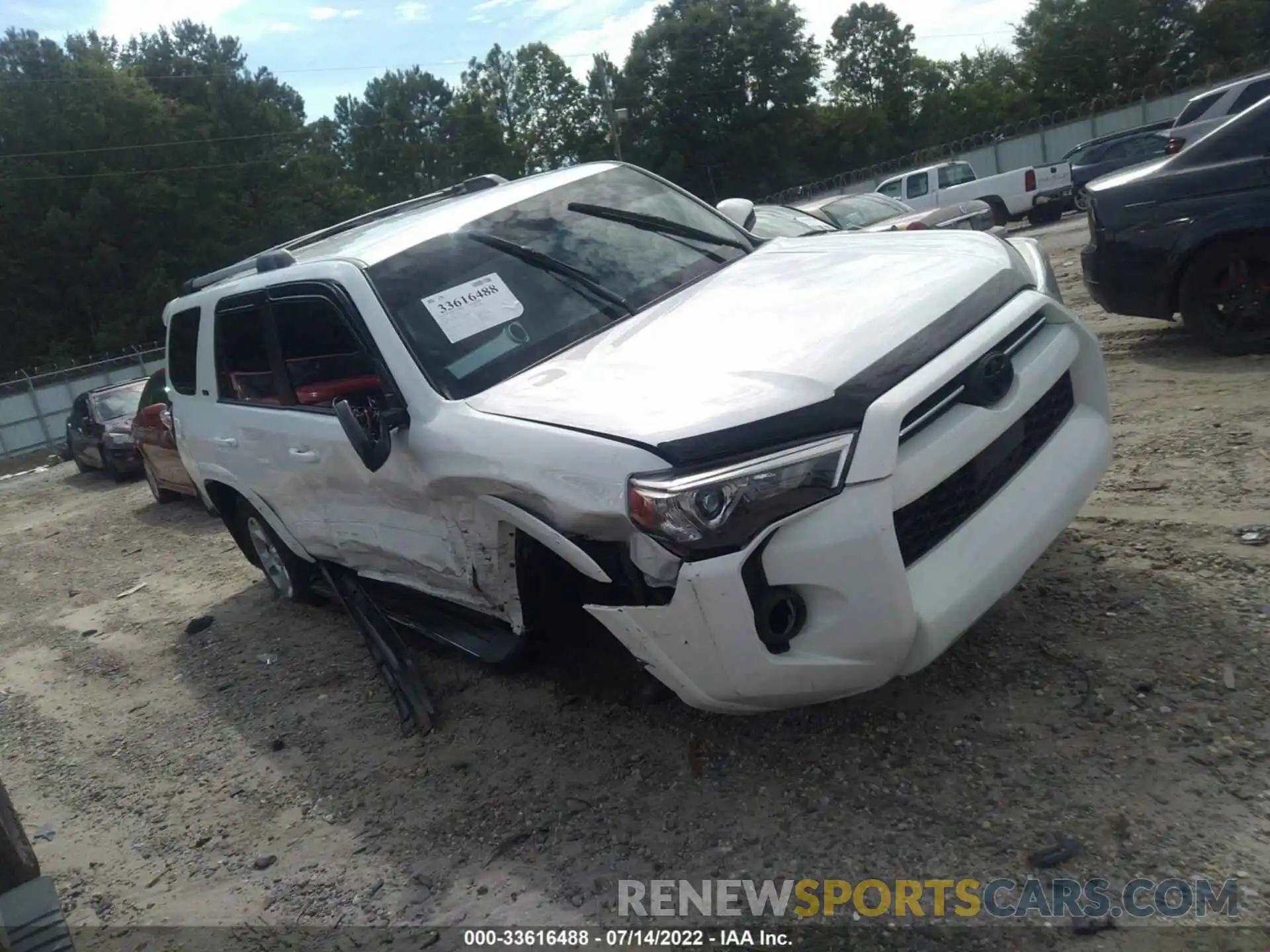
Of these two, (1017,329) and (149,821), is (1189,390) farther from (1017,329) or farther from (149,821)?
(149,821)

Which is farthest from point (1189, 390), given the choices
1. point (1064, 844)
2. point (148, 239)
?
point (148, 239)

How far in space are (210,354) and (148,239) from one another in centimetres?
4973

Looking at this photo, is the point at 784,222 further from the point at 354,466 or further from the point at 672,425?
the point at 672,425

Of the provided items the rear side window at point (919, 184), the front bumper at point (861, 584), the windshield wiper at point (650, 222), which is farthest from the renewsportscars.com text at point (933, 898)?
the rear side window at point (919, 184)

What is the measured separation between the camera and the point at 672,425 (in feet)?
8.89

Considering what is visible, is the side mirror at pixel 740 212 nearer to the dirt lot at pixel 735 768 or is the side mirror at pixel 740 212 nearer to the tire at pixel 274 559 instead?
the dirt lot at pixel 735 768

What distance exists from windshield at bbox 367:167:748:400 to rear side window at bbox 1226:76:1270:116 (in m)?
12.0

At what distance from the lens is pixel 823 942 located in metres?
2.46

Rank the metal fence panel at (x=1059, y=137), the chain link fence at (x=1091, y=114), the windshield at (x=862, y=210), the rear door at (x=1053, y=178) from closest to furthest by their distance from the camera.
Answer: the windshield at (x=862, y=210), the rear door at (x=1053, y=178), the metal fence panel at (x=1059, y=137), the chain link fence at (x=1091, y=114)

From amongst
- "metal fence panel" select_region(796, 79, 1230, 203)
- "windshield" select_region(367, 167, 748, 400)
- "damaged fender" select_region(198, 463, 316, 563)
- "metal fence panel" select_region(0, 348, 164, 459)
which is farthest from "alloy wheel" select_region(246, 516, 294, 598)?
"metal fence panel" select_region(796, 79, 1230, 203)

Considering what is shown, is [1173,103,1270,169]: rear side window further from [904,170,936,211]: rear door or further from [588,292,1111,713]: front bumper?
[904,170,936,211]: rear door

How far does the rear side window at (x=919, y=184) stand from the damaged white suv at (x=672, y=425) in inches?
784

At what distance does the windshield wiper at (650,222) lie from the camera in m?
4.42

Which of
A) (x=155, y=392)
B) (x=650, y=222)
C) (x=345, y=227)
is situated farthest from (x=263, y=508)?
(x=155, y=392)
